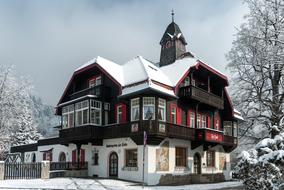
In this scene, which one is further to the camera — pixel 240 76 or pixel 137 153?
pixel 240 76

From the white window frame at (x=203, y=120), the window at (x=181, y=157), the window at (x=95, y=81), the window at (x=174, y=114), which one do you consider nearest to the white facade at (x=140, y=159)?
the window at (x=181, y=157)

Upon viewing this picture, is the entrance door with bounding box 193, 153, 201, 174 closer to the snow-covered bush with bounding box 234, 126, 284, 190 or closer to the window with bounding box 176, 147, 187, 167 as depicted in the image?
the window with bounding box 176, 147, 187, 167

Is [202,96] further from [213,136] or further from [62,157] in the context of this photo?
[62,157]

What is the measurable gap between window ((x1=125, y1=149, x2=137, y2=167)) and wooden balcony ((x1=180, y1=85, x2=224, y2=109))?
21.6 ft

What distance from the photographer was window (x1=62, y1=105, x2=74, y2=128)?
1299 inches

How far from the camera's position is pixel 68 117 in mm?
33562

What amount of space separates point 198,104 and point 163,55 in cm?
1047

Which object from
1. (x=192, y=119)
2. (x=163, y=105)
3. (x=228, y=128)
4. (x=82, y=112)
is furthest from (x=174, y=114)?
(x=228, y=128)

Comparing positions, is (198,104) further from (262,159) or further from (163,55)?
(262,159)

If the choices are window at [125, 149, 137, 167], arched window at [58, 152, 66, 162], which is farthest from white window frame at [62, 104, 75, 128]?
window at [125, 149, 137, 167]

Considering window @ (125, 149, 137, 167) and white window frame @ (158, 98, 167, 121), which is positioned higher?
white window frame @ (158, 98, 167, 121)

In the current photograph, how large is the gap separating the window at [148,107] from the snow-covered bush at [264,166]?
46.5ft

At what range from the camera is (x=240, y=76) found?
31906 mm

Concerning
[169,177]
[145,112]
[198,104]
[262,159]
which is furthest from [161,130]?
[262,159]
